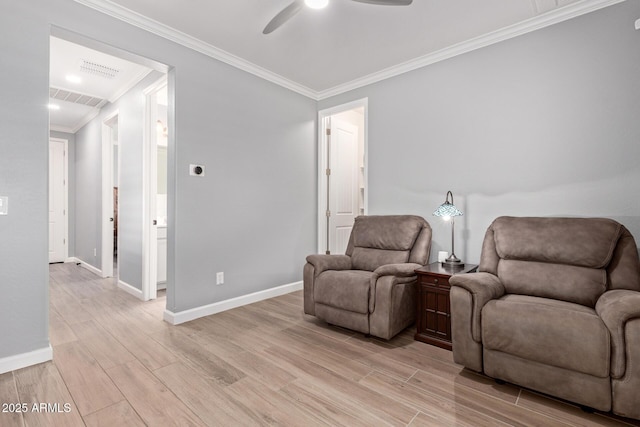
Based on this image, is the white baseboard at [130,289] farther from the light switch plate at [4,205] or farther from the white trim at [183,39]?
the white trim at [183,39]

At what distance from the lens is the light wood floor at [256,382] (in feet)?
5.31

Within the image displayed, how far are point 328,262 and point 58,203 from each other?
634 cm

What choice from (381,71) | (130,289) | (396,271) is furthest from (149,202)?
(381,71)

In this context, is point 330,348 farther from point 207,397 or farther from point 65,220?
point 65,220

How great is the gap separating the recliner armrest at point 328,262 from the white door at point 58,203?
6115 millimetres

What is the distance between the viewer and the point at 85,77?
3.82 meters

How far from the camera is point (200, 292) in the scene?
122 inches

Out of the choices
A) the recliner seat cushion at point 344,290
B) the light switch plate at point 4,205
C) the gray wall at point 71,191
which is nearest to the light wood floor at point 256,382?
the recliner seat cushion at point 344,290

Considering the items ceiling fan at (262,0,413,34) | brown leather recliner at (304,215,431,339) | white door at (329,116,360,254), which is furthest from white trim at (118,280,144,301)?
ceiling fan at (262,0,413,34)

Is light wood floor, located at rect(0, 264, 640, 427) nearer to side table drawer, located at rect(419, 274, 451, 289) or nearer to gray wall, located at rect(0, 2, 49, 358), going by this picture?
gray wall, located at rect(0, 2, 49, 358)

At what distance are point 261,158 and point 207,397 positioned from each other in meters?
2.60

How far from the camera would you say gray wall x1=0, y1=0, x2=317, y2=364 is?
208 cm

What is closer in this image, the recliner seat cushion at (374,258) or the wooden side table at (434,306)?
the wooden side table at (434,306)

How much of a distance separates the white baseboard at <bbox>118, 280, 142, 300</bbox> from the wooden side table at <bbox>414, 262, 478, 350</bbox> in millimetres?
3313
